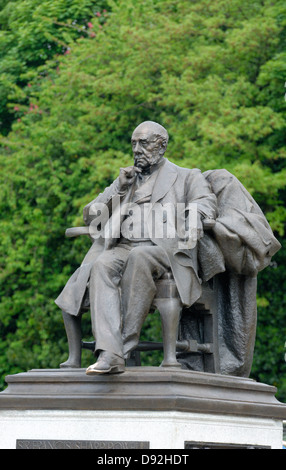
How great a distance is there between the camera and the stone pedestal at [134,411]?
6734 mm

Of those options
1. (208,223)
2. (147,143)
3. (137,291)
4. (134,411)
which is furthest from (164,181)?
(134,411)

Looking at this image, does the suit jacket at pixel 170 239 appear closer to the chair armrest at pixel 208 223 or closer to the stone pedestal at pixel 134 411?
the chair armrest at pixel 208 223

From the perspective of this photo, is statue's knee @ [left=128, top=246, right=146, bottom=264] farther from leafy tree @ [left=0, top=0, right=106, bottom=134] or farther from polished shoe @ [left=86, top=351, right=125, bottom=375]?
leafy tree @ [left=0, top=0, right=106, bottom=134]

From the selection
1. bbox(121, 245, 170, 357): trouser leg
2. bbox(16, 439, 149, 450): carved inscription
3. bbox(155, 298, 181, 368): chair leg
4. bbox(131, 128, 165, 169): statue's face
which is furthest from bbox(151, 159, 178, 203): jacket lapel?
bbox(16, 439, 149, 450): carved inscription

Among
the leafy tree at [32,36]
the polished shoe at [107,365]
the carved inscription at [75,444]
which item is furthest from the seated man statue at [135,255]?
the leafy tree at [32,36]

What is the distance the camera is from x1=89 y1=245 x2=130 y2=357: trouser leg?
694cm

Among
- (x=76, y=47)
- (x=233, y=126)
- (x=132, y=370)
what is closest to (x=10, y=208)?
(x=76, y=47)

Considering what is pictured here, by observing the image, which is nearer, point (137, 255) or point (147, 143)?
point (137, 255)

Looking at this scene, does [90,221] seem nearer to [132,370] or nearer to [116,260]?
[116,260]

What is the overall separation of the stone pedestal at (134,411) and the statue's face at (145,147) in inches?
64.2

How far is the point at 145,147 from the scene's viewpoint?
782cm

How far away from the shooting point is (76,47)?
57.4 ft

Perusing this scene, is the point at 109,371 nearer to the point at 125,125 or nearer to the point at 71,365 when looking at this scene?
the point at 71,365

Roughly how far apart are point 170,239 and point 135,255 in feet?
Result: 1.12
